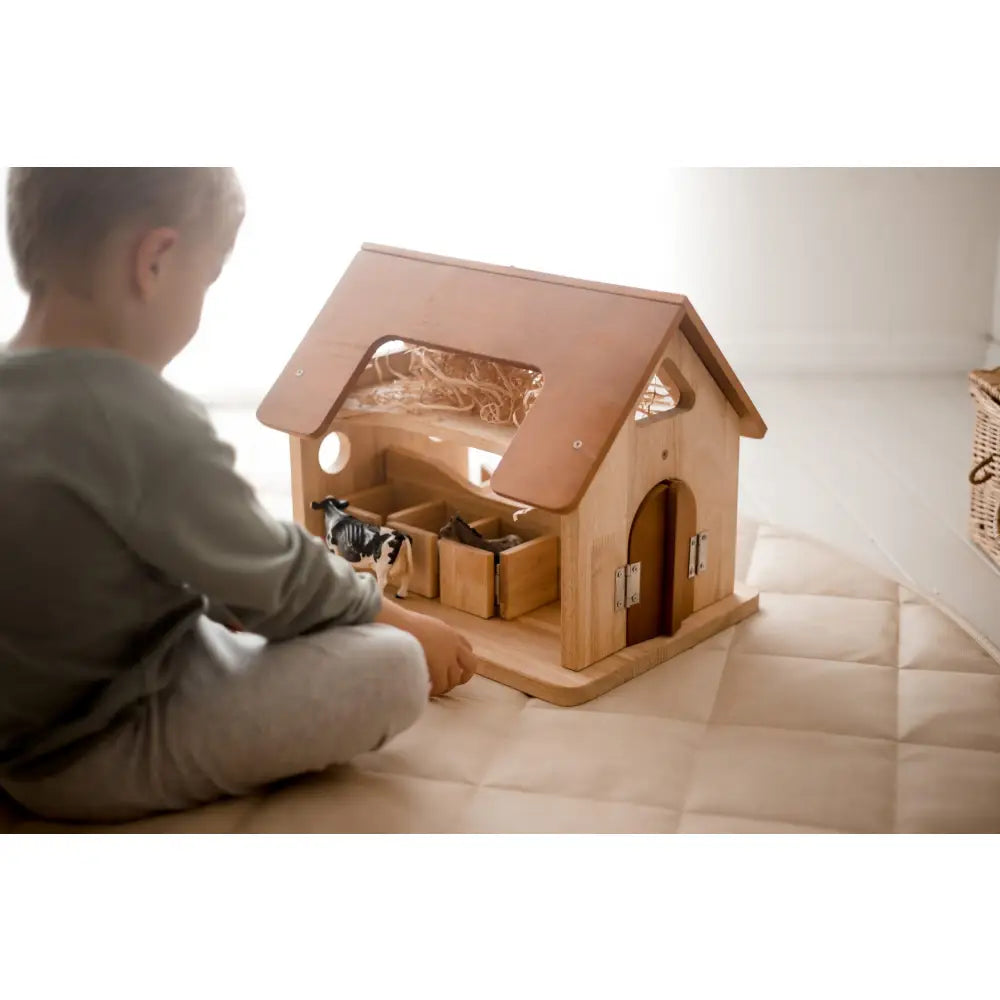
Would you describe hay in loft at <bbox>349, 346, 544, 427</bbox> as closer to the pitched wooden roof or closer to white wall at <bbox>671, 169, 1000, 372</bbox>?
the pitched wooden roof

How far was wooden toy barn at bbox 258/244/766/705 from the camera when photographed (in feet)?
3.59

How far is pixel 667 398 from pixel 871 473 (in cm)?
65

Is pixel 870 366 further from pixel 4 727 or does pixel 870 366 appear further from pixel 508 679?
pixel 4 727

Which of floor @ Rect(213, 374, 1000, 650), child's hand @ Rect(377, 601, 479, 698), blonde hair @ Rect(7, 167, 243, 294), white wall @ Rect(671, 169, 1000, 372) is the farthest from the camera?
white wall @ Rect(671, 169, 1000, 372)

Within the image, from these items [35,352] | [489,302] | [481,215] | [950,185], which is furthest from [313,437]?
[950,185]

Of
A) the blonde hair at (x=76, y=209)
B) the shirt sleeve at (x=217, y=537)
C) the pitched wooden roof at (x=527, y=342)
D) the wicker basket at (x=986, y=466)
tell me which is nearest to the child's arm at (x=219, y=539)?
the shirt sleeve at (x=217, y=537)

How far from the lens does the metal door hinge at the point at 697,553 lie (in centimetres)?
124

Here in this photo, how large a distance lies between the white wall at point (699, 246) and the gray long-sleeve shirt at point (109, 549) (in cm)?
33

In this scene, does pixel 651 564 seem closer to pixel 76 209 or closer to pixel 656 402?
pixel 656 402

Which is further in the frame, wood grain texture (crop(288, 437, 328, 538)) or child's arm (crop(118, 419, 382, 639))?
wood grain texture (crop(288, 437, 328, 538))

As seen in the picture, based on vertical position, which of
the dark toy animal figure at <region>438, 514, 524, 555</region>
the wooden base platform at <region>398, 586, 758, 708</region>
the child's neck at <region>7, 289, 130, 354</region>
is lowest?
the wooden base platform at <region>398, 586, 758, 708</region>

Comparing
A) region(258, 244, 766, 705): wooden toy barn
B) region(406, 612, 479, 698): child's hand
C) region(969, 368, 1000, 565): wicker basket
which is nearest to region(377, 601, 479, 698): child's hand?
region(406, 612, 479, 698): child's hand

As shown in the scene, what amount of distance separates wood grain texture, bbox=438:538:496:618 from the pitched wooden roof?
17 cm

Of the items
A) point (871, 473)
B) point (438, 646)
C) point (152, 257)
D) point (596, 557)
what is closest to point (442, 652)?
point (438, 646)
